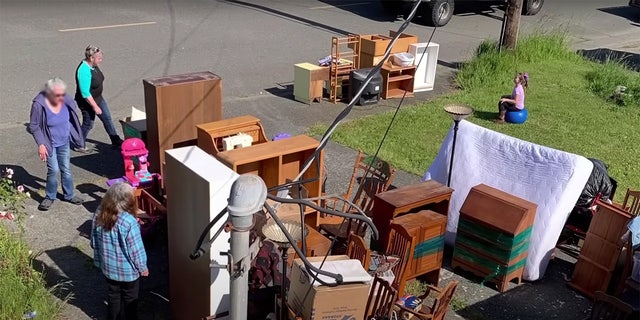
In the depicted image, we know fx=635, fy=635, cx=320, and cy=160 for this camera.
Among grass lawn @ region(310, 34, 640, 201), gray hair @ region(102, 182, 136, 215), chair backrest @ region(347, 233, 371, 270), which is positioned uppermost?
gray hair @ region(102, 182, 136, 215)

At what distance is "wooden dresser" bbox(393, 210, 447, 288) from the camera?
6023mm

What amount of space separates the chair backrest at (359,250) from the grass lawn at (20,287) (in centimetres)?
254

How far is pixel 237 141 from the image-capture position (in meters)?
6.54

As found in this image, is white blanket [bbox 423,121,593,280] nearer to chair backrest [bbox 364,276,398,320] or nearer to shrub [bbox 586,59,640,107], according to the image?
chair backrest [bbox 364,276,398,320]

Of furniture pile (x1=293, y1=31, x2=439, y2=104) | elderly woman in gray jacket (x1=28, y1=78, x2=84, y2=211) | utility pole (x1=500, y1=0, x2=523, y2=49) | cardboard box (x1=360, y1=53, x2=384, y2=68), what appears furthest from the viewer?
utility pole (x1=500, y1=0, x2=523, y2=49)

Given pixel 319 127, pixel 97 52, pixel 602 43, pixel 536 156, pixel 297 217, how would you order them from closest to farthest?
1. pixel 297 217
2. pixel 536 156
3. pixel 97 52
4. pixel 319 127
5. pixel 602 43

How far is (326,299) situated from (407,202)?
199cm

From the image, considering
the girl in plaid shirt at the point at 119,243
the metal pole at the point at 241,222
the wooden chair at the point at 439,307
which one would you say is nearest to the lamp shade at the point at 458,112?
the wooden chair at the point at 439,307

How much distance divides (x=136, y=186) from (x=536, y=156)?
14.1 feet

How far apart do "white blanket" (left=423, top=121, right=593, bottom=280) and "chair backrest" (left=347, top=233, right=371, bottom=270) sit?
1922 millimetres

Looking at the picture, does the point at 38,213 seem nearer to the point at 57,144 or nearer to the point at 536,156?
the point at 57,144

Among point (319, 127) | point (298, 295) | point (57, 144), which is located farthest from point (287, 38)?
point (298, 295)

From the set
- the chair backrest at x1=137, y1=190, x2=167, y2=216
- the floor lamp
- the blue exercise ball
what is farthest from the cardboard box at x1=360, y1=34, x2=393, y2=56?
the chair backrest at x1=137, y1=190, x2=167, y2=216

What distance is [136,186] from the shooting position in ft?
22.6
